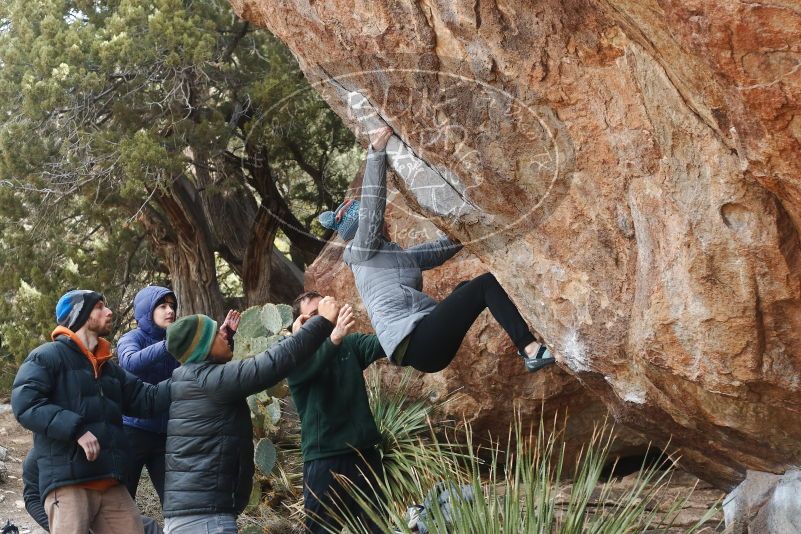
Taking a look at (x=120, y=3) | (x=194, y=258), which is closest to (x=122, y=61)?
(x=120, y=3)

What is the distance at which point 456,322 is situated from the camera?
510 centimetres

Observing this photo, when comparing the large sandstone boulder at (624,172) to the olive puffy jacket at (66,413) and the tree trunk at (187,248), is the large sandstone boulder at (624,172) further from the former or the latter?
the tree trunk at (187,248)

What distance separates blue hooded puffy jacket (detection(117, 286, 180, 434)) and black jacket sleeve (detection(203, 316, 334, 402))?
1.01 meters

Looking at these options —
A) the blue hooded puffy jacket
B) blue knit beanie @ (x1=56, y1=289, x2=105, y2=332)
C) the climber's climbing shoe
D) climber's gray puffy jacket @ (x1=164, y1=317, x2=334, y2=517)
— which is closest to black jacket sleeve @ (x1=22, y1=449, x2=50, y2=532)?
the blue hooded puffy jacket

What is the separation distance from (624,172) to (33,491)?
11.7 ft

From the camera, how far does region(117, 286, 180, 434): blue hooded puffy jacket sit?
5840 mm

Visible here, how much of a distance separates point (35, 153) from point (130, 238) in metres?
2.34

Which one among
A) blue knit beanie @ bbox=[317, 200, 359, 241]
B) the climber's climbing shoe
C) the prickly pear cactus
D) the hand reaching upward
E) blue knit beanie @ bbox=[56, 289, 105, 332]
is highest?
blue knit beanie @ bbox=[317, 200, 359, 241]

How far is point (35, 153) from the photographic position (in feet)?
34.7

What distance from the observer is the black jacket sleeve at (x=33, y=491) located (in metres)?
5.34

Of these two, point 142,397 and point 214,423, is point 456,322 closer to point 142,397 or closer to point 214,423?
point 214,423

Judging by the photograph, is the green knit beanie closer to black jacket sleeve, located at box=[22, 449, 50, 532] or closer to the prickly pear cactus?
black jacket sleeve, located at box=[22, 449, 50, 532]

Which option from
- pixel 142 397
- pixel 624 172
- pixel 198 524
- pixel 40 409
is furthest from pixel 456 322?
pixel 40 409

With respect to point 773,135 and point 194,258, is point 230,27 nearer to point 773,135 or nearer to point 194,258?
point 194,258
